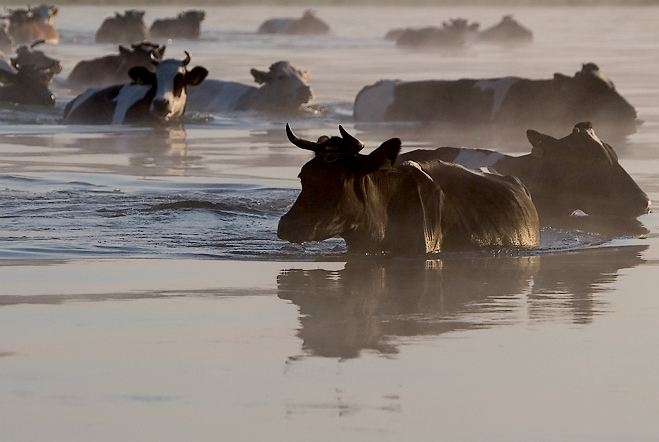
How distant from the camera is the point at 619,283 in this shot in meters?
8.49

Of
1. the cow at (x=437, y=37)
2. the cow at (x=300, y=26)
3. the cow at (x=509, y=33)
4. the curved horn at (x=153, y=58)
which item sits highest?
the cow at (x=300, y=26)

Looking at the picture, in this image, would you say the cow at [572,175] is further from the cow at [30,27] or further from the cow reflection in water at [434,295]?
the cow at [30,27]

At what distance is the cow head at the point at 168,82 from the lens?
65.0 feet

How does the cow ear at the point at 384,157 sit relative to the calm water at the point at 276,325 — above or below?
above

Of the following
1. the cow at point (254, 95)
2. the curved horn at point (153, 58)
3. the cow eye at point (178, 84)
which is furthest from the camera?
the cow at point (254, 95)

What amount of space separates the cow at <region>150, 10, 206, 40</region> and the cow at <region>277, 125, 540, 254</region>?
154 ft

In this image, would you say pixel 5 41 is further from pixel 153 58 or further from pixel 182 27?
pixel 153 58

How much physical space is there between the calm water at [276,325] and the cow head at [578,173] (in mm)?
390

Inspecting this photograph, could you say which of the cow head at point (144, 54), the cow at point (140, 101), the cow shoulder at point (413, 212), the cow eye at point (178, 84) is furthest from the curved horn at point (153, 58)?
the cow shoulder at point (413, 212)

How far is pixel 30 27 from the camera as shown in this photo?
1864 inches

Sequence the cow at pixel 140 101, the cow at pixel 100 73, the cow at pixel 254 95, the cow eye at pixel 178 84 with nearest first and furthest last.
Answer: the cow at pixel 140 101 < the cow eye at pixel 178 84 < the cow at pixel 254 95 < the cow at pixel 100 73

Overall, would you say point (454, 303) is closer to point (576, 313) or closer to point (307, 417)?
point (576, 313)

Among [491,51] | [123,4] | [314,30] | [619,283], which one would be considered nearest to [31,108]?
[619,283]

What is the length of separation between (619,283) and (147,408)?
360 cm
